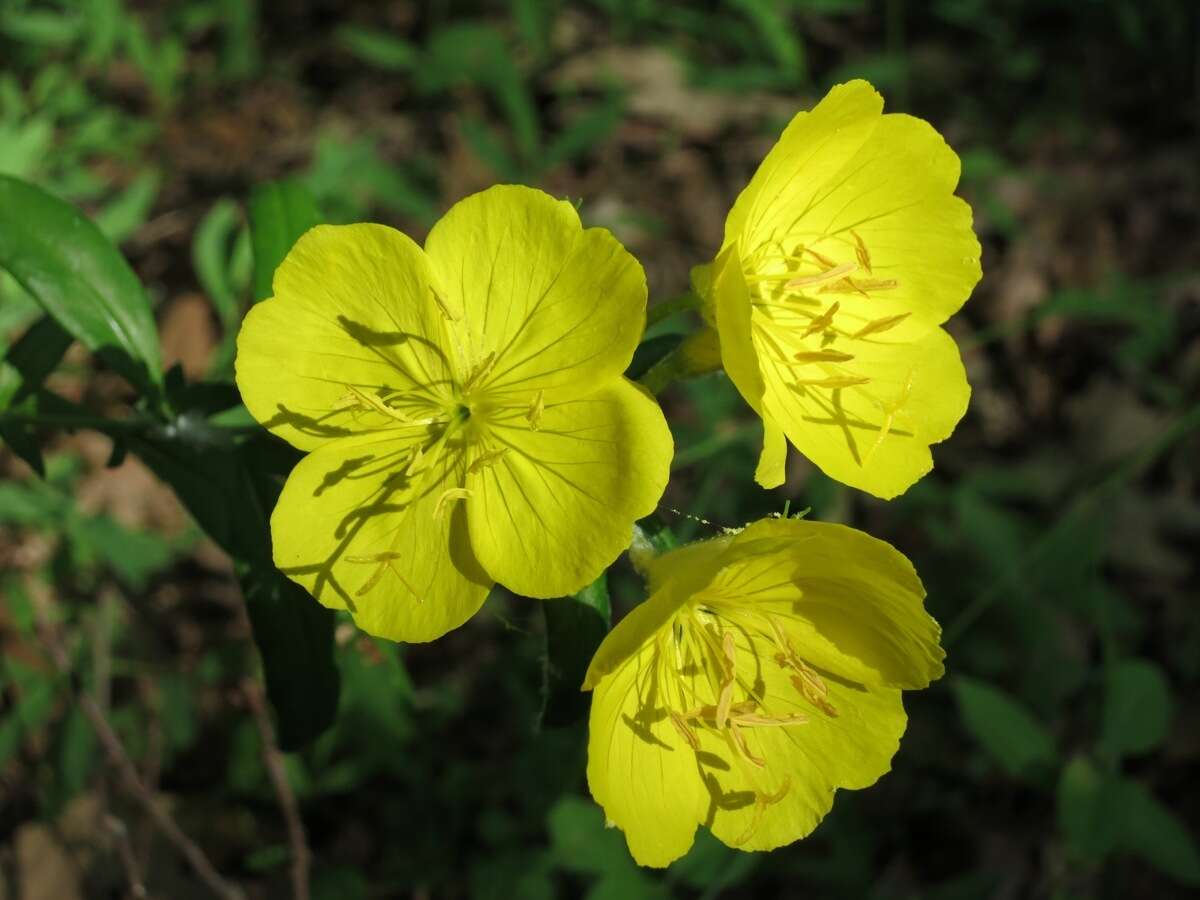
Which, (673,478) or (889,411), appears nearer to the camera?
(889,411)

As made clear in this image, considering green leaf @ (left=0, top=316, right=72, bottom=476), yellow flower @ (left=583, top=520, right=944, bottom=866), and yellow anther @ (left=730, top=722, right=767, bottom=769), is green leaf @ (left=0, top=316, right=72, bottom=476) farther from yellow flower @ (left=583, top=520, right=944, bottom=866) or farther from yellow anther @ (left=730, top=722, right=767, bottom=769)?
yellow anther @ (left=730, top=722, right=767, bottom=769)

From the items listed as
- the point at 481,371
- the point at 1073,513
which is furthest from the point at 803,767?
the point at 1073,513

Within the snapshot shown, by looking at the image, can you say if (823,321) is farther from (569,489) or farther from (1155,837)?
(1155,837)

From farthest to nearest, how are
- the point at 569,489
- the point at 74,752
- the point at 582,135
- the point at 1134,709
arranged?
the point at 582,135
the point at 74,752
the point at 1134,709
the point at 569,489

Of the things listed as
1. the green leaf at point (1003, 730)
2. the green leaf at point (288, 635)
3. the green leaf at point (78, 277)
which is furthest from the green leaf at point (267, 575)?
the green leaf at point (1003, 730)

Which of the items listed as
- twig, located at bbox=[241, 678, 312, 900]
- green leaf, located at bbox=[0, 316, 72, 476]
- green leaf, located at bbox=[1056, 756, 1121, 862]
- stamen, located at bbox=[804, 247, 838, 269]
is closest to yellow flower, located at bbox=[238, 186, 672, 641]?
stamen, located at bbox=[804, 247, 838, 269]
